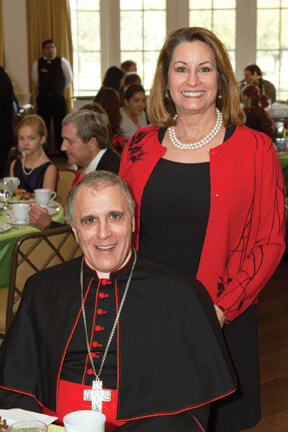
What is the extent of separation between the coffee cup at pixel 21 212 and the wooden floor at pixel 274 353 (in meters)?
1.54

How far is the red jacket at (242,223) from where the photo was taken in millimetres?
1917

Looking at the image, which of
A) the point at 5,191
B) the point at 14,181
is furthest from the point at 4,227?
the point at 14,181

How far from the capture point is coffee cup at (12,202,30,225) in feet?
11.2

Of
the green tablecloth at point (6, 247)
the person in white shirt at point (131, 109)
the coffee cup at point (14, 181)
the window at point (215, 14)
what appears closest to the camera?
the green tablecloth at point (6, 247)

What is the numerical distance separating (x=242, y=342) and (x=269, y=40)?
982cm

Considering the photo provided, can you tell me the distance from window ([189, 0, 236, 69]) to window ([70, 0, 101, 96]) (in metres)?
1.67

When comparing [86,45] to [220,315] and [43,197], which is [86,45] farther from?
[220,315]

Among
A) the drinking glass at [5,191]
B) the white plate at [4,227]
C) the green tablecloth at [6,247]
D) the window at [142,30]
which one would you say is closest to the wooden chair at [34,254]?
the green tablecloth at [6,247]

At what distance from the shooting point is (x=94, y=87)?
11.5 m

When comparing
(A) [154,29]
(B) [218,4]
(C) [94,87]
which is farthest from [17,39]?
(B) [218,4]

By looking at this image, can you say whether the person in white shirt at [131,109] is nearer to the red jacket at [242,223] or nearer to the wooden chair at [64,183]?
the wooden chair at [64,183]

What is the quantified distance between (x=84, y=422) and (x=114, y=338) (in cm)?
47

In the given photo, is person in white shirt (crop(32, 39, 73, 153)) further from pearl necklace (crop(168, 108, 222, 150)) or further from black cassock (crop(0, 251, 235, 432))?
black cassock (crop(0, 251, 235, 432))

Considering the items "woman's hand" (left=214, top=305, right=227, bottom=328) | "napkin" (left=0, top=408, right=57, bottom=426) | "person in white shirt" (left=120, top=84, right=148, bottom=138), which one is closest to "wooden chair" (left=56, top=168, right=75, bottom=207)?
"person in white shirt" (left=120, top=84, right=148, bottom=138)
